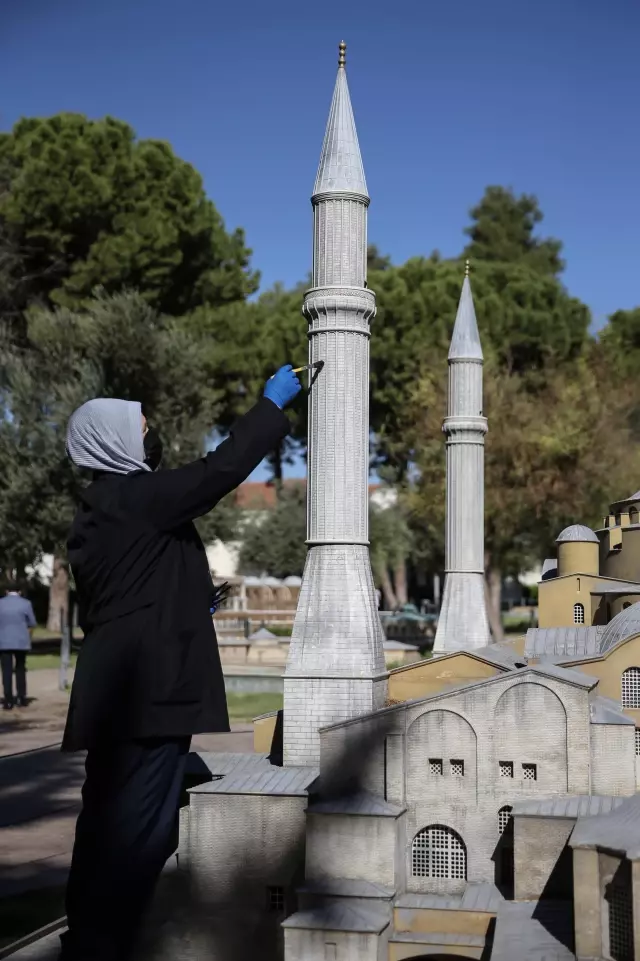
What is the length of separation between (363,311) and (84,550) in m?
9.19

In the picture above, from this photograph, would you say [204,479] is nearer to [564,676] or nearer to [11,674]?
[564,676]

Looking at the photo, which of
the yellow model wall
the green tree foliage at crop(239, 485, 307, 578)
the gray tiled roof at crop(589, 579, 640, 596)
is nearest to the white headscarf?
the yellow model wall

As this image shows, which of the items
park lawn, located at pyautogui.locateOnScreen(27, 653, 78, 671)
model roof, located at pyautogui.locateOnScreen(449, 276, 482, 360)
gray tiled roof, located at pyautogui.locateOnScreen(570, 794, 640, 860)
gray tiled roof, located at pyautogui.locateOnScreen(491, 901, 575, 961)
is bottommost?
gray tiled roof, located at pyautogui.locateOnScreen(491, 901, 575, 961)

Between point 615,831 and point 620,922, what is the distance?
696mm

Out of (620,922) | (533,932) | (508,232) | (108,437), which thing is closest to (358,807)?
(533,932)

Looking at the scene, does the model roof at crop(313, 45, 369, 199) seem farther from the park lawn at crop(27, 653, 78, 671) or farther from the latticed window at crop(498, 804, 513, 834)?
the park lawn at crop(27, 653, 78, 671)

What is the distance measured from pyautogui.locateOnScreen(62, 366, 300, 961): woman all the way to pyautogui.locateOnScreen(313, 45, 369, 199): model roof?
9.49 metres

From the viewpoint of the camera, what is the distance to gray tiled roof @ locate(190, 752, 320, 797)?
10.2 metres

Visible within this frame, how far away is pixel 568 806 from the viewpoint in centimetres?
1000

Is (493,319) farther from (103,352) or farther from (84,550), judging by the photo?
(84,550)

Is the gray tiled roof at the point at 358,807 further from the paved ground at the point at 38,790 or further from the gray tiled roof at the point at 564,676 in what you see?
the paved ground at the point at 38,790

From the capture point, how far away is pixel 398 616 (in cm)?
3844

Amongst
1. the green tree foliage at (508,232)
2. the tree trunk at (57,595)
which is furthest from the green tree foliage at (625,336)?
the tree trunk at (57,595)

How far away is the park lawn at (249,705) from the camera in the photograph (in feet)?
64.5
